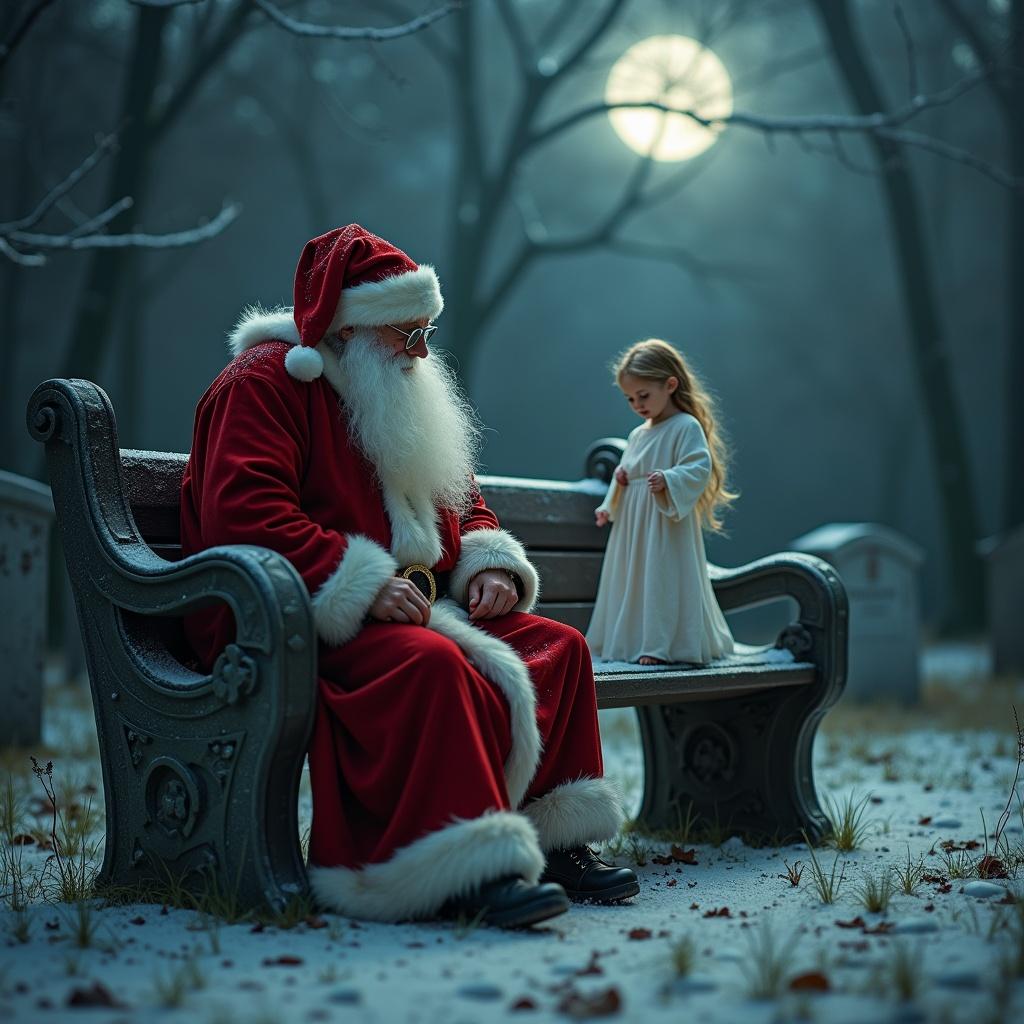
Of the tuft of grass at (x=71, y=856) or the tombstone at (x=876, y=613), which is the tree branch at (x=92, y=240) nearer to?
the tuft of grass at (x=71, y=856)

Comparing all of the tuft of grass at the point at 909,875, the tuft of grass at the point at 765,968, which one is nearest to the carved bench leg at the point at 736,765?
the tuft of grass at the point at 909,875

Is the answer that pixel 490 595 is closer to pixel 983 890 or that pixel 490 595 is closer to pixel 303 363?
pixel 303 363

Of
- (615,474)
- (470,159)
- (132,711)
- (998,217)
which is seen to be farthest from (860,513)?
(132,711)

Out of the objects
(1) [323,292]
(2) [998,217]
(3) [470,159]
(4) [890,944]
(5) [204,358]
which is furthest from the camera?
(5) [204,358]

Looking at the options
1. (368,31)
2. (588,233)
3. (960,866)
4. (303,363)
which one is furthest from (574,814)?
(588,233)

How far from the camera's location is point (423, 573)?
3172mm

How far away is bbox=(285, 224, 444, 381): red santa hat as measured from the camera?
312 centimetres

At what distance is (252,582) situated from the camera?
8.48 feet

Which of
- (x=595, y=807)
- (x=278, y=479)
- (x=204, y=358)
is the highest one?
(x=204, y=358)

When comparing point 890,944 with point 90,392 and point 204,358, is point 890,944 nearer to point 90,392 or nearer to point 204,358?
point 90,392

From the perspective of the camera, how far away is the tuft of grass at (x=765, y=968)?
2.08 meters

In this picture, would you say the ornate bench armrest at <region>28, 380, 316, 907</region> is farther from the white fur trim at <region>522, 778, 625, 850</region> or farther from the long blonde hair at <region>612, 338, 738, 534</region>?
the long blonde hair at <region>612, 338, 738, 534</region>

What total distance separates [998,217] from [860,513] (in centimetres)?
567

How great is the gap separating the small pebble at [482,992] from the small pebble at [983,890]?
4.70 feet
